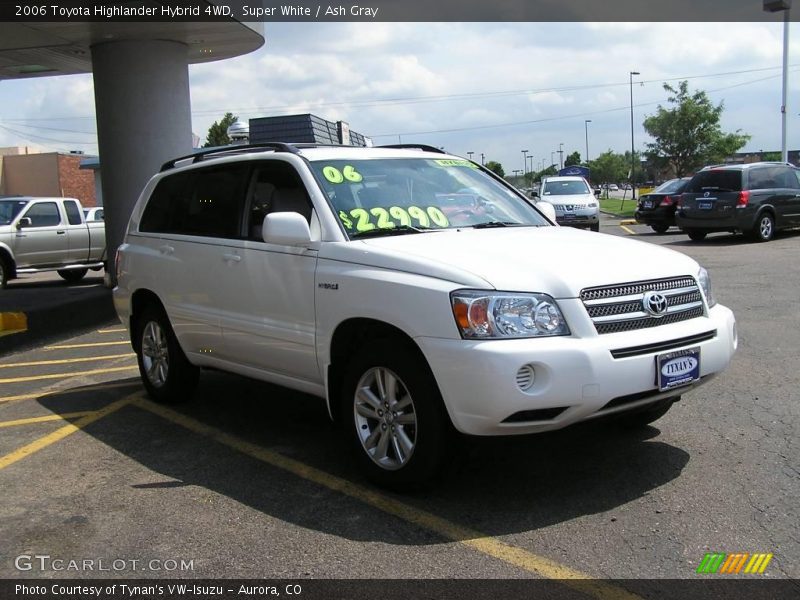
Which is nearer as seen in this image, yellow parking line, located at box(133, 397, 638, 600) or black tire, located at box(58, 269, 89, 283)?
yellow parking line, located at box(133, 397, 638, 600)

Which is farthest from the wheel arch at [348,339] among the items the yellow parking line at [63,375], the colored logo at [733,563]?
the yellow parking line at [63,375]

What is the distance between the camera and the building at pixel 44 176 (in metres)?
54.8

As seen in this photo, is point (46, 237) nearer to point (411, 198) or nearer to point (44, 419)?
point (44, 419)

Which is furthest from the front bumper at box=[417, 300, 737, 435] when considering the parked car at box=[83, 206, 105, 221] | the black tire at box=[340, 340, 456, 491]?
the parked car at box=[83, 206, 105, 221]

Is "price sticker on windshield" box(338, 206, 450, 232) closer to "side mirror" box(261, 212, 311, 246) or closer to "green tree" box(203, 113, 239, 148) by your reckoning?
"side mirror" box(261, 212, 311, 246)

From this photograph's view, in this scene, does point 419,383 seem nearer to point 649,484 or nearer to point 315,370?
point 315,370

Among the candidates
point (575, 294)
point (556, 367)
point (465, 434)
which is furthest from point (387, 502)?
point (575, 294)

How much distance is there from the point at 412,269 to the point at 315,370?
1038 mm

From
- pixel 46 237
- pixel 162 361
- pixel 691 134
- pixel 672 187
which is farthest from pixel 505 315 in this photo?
pixel 691 134

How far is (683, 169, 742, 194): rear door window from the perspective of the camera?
59.4 ft

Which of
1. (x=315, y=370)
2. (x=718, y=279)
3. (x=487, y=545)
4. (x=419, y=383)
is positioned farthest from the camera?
(x=718, y=279)

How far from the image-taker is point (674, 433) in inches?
207

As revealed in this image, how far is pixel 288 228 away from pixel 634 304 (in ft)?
6.54

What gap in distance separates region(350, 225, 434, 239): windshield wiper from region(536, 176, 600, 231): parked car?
17.6 meters
